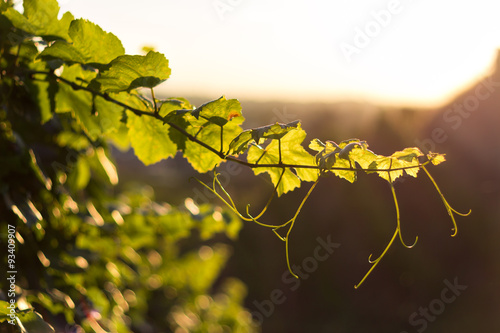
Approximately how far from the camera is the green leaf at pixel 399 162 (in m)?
0.64

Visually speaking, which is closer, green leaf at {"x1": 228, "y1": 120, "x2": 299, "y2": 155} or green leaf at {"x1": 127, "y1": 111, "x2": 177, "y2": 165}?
green leaf at {"x1": 228, "y1": 120, "x2": 299, "y2": 155}

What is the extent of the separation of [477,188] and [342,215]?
170cm

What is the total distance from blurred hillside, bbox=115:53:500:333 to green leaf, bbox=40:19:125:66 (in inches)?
154

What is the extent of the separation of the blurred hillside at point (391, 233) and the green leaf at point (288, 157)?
3.98 meters

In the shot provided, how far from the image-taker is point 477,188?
5.29 m

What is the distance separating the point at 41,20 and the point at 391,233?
17.6 ft

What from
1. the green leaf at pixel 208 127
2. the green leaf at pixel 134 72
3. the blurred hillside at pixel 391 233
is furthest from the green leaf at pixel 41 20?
the blurred hillside at pixel 391 233

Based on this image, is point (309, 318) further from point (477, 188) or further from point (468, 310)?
point (477, 188)

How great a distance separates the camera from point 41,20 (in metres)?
0.78

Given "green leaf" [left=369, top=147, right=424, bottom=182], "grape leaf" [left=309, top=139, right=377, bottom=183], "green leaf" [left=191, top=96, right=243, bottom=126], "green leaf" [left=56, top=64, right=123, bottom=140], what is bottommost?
"green leaf" [left=56, top=64, right=123, bottom=140]

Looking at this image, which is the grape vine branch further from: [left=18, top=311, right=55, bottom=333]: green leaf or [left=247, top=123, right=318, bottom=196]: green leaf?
[left=18, top=311, right=55, bottom=333]: green leaf

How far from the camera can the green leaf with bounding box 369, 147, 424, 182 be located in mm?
641

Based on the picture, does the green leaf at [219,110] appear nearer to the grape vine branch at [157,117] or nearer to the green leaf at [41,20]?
the grape vine branch at [157,117]

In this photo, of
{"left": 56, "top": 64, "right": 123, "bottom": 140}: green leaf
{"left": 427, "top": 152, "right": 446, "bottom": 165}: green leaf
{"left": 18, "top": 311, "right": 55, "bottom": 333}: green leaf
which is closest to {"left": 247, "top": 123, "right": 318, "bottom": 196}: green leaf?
{"left": 427, "top": 152, "right": 446, "bottom": 165}: green leaf
